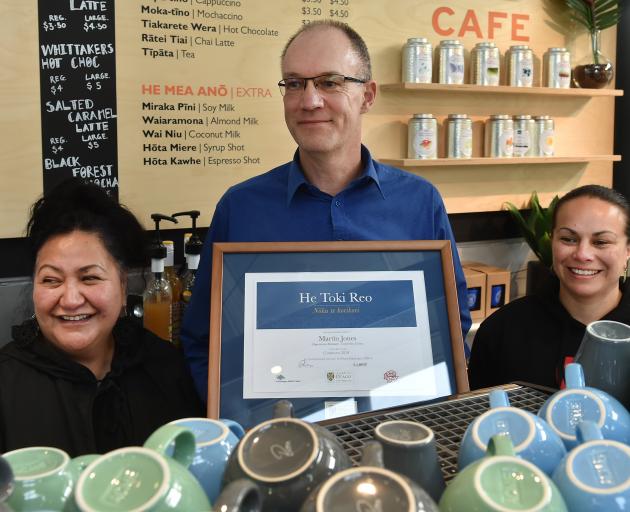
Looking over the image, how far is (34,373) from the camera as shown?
176 cm

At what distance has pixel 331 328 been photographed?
1.48 metres

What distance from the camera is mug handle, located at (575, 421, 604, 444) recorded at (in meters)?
0.69

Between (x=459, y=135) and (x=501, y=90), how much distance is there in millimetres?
340

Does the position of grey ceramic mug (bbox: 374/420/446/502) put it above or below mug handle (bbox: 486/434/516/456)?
below

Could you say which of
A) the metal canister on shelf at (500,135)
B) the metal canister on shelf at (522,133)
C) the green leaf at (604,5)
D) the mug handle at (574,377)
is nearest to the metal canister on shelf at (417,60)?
the metal canister on shelf at (500,135)

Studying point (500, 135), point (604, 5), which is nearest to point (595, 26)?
point (604, 5)

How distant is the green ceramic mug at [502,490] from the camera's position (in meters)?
0.55

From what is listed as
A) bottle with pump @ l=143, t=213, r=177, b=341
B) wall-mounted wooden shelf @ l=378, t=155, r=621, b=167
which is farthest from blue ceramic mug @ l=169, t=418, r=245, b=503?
wall-mounted wooden shelf @ l=378, t=155, r=621, b=167

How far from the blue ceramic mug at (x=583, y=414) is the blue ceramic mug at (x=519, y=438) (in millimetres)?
43

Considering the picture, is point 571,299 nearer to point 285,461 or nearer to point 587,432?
point 587,432

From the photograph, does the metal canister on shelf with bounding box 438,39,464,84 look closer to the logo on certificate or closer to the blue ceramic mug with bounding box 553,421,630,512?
the logo on certificate

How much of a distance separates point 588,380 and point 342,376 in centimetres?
56

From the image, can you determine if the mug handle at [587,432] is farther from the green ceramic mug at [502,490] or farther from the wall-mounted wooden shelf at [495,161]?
the wall-mounted wooden shelf at [495,161]

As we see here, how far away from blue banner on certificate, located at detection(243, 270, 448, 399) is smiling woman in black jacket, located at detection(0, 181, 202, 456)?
515 mm
